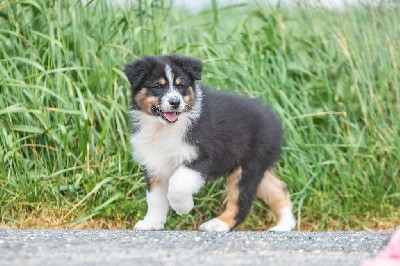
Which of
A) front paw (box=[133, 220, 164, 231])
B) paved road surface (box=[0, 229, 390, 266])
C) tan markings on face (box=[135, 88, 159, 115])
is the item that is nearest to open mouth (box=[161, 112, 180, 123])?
tan markings on face (box=[135, 88, 159, 115])

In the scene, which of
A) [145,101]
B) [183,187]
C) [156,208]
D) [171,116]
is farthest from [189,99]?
[156,208]

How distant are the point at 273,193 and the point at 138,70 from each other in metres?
1.68

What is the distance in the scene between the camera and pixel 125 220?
26.3 feet

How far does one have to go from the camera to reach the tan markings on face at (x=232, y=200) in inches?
298

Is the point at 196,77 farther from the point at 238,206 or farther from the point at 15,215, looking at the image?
the point at 15,215

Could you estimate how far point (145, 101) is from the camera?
7285mm

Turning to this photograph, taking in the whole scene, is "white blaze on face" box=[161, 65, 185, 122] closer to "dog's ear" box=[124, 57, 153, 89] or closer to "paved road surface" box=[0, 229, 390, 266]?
"dog's ear" box=[124, 57, 153, 89]

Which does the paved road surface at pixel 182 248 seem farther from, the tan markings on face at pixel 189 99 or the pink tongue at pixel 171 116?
the tan markings on face at pixel 189 99

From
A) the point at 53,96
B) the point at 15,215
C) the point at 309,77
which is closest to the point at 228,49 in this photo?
the point at 309,77

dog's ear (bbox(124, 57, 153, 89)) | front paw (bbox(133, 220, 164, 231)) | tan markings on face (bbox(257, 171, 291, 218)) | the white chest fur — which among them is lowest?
front paw (bbox(133, 220, 164, 231))

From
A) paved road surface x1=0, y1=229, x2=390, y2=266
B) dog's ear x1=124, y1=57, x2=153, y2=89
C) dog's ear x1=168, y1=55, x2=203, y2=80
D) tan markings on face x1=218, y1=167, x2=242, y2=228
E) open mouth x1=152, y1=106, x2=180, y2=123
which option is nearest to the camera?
paved road surface x1=0, y1=229, x2=390, y2=266

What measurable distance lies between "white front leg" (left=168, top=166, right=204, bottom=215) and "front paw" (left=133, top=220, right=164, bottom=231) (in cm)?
31

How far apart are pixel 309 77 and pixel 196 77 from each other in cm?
230

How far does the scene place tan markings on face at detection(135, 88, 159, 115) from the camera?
7.23 m
